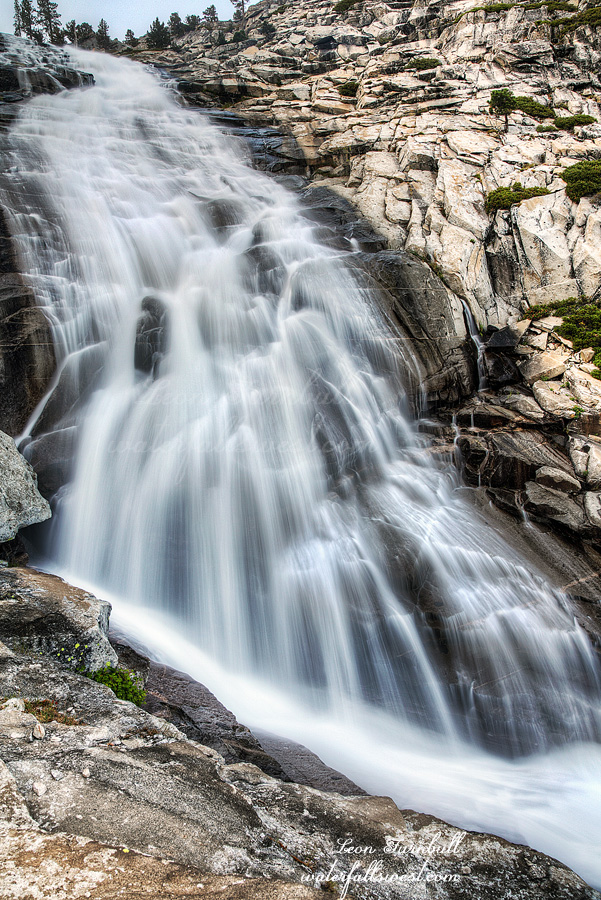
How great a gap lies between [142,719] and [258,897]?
84.1 inches

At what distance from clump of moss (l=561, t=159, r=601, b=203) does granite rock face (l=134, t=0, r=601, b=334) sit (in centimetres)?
32

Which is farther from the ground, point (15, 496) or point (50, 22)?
point (50, 22)

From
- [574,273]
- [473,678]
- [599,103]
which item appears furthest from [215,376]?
[599,103]

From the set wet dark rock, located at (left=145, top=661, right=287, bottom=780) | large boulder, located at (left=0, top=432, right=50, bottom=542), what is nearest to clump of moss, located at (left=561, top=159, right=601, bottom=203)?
large boulder, located at (left=0, top=432, right=50, bottom=542)

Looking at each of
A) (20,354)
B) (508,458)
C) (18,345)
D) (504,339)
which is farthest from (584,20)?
(20,354)

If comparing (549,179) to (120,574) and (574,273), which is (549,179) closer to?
(574,273)

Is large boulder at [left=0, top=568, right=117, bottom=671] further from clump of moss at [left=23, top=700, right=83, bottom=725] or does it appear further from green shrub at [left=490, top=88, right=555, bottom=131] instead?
green shrub at [left=490, top=88, right=555, bottom=131]

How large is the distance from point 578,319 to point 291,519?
10777mm

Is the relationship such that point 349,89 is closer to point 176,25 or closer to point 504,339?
point 504,339

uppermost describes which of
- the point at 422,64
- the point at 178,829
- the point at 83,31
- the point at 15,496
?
the point at 83,31

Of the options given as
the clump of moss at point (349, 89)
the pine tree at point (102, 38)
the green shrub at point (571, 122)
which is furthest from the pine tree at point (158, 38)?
the green shrub at point (571, 122)

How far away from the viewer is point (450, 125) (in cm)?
2133

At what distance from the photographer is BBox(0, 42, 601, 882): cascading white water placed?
7.48 m

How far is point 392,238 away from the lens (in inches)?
685
